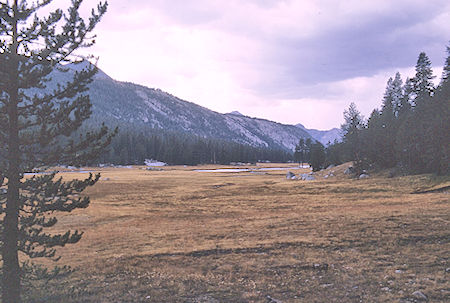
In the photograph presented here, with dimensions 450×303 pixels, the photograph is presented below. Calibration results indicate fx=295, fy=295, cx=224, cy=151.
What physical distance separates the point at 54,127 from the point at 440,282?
44.9 feet

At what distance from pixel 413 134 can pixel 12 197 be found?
2045 inches

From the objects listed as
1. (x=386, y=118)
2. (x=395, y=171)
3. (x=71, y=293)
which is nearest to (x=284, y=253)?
Answer: (x=71, y=293)

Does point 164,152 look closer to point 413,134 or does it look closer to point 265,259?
point 413,134

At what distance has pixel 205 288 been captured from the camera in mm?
10586

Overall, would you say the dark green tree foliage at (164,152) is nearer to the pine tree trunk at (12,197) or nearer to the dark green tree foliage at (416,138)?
the dark green tree foliage at (416,138)

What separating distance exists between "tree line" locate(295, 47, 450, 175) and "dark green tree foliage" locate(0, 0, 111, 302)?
4196cm

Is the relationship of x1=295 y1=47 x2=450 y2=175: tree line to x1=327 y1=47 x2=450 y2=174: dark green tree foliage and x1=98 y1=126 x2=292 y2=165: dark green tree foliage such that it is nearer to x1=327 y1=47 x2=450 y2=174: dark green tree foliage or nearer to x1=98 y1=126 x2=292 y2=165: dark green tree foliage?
x1=327 y1=47 x2=450 y2=174: dark green tree foliage

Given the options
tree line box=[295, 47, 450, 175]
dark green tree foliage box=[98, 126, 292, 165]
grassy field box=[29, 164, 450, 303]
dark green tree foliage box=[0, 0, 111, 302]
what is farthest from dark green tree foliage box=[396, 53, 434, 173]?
dark green tree foliage box=[98, 126, 292, 165]

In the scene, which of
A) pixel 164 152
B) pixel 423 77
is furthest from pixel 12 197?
pixel 164 152

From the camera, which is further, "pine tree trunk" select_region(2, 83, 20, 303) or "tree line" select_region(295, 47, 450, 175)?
"tree line" select_region(295, 47, 450, 175)

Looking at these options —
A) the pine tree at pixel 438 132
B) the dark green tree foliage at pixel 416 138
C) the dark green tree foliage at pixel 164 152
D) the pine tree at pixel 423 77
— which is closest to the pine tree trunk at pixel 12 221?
the pine tree at pixel 438 132

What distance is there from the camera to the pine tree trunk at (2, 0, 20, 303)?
884 cm

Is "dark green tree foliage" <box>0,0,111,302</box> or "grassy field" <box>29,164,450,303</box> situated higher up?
"dark green tree foliage" <box>0,0,111,302</box>

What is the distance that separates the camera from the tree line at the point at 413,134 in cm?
3959
